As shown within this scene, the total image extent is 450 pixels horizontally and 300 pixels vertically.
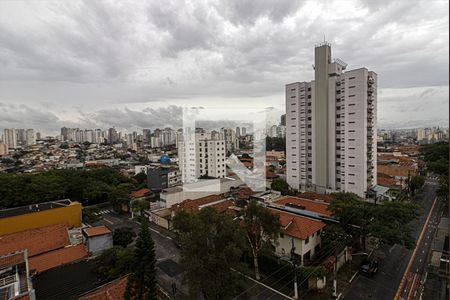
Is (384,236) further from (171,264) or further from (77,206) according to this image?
(77,206)

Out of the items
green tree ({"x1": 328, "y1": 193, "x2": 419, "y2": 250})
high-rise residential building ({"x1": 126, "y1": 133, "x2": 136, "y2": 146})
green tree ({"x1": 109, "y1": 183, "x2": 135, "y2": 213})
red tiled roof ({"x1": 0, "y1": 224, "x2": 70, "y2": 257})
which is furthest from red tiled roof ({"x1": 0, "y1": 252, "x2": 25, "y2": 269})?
high-rise residential building ({"x1": 126, "y1": 133, "x2": 136, "y2": 146})

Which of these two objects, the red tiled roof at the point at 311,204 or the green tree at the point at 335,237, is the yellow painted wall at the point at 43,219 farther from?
the green tree at the point at 335,237

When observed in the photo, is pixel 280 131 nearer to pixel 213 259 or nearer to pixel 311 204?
pixel 311 204

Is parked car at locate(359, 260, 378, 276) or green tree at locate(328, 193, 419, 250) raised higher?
green tree at locate(328, 193, 419, 250)

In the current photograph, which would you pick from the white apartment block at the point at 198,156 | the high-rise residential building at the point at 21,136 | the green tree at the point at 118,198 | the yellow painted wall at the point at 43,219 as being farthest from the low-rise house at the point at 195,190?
the high-rise residential building at the point at 21,136

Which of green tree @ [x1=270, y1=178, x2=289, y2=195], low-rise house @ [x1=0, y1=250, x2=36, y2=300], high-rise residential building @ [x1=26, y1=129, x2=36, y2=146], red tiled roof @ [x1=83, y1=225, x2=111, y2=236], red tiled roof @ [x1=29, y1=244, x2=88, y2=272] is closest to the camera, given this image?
low-rise house @ [x1=0, y1=250, x2=36, y2=300]

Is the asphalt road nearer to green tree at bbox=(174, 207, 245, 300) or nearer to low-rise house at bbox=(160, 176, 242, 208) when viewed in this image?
green tree at bbox=(174, 207, 245, 300)
